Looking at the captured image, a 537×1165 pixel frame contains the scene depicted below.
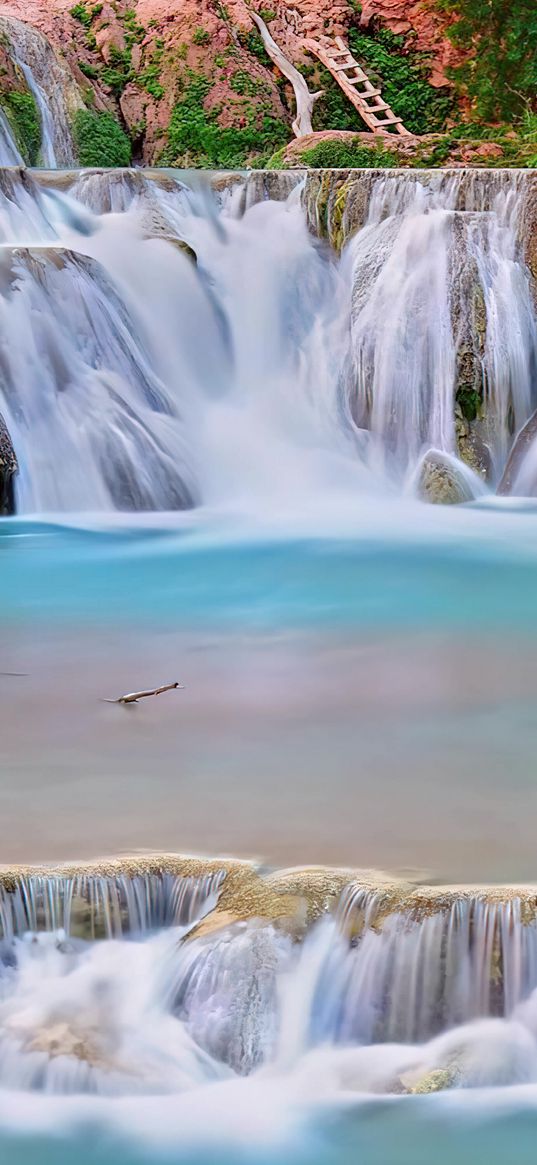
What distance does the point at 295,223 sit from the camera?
1217 centimetres

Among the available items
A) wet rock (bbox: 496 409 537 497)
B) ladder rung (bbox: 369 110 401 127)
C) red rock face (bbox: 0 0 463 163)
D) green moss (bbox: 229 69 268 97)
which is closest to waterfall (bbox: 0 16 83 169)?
red rock face (bbox: 0 0 463 163)

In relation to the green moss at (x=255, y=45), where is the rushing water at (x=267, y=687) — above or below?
below

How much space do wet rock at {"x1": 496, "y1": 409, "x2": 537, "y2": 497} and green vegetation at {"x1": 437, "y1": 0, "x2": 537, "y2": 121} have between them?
7.85 metres

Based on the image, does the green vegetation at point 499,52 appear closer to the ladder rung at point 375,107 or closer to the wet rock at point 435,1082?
the ladder rung at point 375,107

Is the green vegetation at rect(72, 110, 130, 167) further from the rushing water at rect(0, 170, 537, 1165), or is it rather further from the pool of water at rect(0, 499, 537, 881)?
the pool of water at rect(0, 499, 537, 881)

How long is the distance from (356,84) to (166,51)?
257 centimetres

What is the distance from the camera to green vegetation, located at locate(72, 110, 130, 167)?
17156 mm

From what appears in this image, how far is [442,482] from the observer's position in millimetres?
10141

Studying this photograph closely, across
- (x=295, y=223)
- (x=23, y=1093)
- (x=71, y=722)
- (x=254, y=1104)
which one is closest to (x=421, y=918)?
(x=254, y=1104)

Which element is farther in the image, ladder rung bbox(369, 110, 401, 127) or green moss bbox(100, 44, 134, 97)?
green moss bbox(100, 44, 134, 97)

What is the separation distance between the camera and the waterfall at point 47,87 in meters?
16.6

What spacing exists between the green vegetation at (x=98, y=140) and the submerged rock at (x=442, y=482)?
8.62 meters

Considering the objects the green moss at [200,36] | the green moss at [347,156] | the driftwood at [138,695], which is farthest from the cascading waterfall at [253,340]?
the green moss at [200,36]

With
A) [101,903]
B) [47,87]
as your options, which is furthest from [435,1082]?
[47,87]
